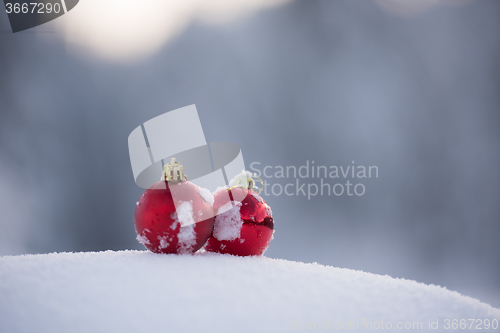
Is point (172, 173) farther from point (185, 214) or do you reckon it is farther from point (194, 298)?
point (194, 298)

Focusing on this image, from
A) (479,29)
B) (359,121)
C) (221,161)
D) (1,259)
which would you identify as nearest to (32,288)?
(1,259)

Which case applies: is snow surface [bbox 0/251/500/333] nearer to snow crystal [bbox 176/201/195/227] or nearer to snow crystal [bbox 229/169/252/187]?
snow crystal [bbox 176/201/195/227]

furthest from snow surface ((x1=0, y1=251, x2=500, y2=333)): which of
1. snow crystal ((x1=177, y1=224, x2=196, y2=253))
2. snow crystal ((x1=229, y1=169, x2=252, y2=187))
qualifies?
snow crystal ((x1=229, y1=169, x2=252, y2=187))

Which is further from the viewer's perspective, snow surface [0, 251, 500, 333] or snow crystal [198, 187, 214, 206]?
snow crystal [198, 187, 214, 206]

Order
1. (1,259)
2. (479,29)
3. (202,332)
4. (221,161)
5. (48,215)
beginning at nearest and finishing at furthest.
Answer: (202,332) < (1,259) < (221,161) < (48,215) < (479,29)

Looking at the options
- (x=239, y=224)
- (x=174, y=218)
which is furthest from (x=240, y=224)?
(x=174, y=218)

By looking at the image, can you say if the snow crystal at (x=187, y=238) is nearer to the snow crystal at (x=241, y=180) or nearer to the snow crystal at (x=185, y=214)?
the snow crystal at (x=185, y=214)

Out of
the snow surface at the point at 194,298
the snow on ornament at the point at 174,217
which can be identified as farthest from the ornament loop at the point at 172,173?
the snow surface at the point at 194,298

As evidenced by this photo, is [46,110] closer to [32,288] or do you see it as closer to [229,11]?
[229,11]
